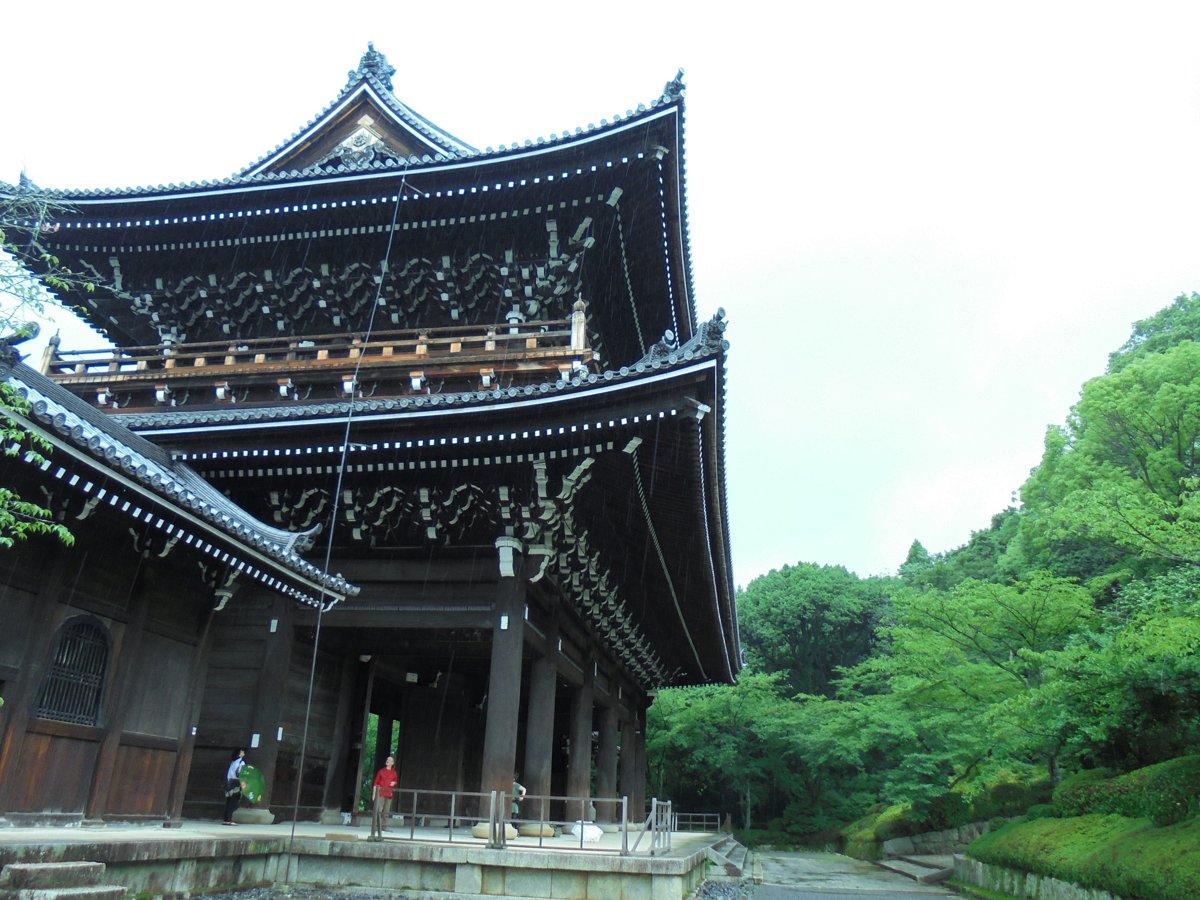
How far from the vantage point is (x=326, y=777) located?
43.2 feet

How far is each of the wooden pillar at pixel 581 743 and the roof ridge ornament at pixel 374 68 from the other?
13.1 m

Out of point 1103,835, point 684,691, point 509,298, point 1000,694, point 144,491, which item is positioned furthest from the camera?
point 684,691

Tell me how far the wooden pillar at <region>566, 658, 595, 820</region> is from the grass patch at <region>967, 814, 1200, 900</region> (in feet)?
26.1

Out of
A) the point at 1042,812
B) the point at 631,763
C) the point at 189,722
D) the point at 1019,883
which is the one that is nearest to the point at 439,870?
the point at 189,722

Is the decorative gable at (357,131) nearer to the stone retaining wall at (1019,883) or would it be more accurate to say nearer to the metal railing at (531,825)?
the metal railing at (531,825)

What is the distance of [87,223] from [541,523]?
10.3 m

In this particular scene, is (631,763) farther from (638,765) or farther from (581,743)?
(581,743)

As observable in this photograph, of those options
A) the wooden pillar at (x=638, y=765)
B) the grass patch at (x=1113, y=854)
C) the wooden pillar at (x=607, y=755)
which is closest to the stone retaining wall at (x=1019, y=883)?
the grass patch at (x=1113, y=854)

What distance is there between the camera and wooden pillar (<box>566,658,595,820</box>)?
15164mm

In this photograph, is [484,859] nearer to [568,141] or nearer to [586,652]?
[586,652]

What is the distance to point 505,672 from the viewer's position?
1135cm

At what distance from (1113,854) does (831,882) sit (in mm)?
11198

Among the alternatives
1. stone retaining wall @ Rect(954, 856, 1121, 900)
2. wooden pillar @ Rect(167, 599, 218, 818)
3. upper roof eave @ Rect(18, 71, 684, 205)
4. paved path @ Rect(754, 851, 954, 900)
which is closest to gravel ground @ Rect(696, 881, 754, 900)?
paved path @ Rect(754, 851, 954, 900)

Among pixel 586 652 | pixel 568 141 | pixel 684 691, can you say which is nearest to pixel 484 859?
pixel 586 652
